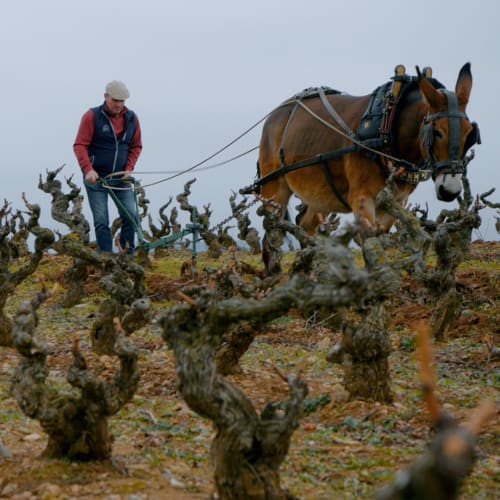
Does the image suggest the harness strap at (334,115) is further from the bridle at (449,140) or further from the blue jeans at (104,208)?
the blue jeans at (104,208)

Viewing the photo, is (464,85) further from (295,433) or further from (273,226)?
(295,433)

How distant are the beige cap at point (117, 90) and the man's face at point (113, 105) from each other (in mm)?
93

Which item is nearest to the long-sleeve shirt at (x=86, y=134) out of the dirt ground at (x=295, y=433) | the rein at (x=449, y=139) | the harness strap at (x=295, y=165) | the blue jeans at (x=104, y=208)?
the blue jeans at (x=104, y=208)

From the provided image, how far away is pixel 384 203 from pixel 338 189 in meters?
3.19

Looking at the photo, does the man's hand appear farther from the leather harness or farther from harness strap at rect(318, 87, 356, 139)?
harness strap at rect(318, 87, 356, 139)

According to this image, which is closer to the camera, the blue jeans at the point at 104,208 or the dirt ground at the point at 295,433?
the dirt ground at the point at 295,433

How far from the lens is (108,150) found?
1233 cm

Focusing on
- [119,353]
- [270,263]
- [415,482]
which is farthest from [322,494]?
[270,263]

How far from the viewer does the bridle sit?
30.8 feet

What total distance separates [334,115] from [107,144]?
12.5 feet

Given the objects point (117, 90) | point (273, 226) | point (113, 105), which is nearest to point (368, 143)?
point (273, 226)

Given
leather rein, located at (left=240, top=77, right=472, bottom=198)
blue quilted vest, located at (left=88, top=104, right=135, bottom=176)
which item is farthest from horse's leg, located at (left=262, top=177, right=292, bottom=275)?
blue quilted vest, located at (left=88, top=104, right=135, bottom=176)

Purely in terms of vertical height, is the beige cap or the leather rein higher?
the beige cap

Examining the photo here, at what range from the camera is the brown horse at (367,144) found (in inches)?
376
